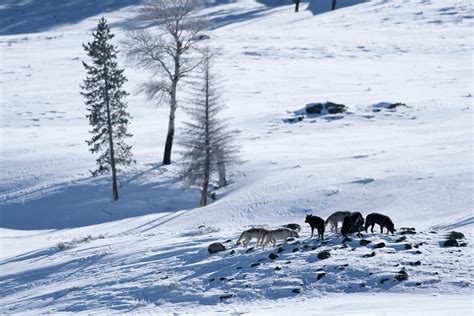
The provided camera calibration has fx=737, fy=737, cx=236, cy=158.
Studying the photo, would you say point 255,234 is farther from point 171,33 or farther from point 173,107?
point 171,33

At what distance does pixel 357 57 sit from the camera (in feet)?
227

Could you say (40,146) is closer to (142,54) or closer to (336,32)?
(142,54)

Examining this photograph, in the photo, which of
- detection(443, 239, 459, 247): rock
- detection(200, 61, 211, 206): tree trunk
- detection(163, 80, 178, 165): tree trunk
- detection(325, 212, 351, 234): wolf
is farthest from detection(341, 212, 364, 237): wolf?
detection(163, 80, 178, 165): tree trunk

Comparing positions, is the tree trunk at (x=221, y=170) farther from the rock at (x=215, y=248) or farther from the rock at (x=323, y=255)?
the rock at (x=323, y=255)

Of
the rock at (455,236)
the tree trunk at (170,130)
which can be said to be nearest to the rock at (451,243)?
the rock at (455,236)

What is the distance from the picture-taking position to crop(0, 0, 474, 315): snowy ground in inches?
683

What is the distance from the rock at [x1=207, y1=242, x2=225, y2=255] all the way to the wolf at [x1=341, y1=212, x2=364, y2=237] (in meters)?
3.33

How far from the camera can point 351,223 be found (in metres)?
19.9

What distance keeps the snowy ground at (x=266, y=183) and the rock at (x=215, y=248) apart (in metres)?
0.28

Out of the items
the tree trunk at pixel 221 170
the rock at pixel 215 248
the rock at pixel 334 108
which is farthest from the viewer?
the rock at pixel 334 108

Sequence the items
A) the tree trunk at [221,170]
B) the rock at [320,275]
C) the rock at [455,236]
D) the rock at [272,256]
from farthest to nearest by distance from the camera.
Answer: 1. the tree trunk at [221,170]
2. the rock at [455,236]
3. the rock at [272,256]
4. the rock at [320,275]

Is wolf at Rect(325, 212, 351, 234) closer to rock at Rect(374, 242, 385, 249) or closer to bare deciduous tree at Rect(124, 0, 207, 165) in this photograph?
rock at Rect(374, 242, 385, 249)

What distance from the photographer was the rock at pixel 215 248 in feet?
66.4

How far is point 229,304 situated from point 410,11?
7865 cm
